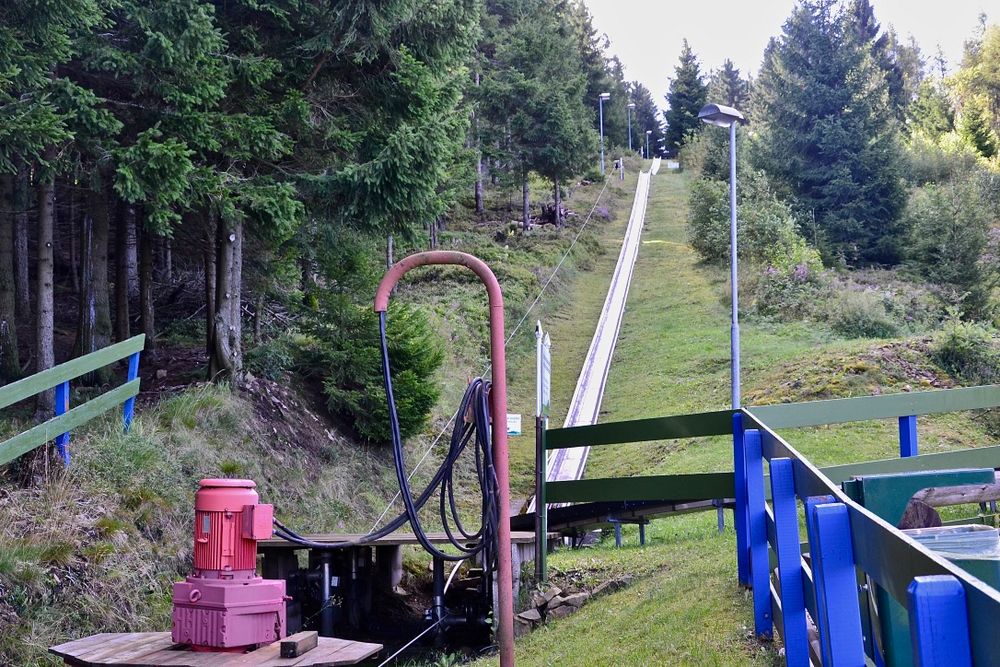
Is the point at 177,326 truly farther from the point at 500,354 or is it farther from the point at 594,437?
the point at 500,354

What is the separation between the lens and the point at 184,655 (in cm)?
541

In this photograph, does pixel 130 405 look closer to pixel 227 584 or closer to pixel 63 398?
pixel 63 398

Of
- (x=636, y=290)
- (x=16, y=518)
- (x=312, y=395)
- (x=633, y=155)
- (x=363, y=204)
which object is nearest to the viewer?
(x=16, y=518)

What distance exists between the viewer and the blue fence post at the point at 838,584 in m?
2.95

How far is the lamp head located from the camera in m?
16.2

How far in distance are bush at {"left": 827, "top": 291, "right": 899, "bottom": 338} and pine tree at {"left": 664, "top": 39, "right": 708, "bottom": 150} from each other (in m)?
57.5

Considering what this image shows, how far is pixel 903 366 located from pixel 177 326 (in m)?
13.9

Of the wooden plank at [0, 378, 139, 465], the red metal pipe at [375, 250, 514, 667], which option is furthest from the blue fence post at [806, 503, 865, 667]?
the wooden plank at [0, 378, 139, 465]

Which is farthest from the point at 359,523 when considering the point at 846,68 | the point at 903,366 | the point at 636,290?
the point at 846,68

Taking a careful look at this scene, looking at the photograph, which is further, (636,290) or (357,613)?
(636,290)

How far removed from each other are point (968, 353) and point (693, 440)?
580cm

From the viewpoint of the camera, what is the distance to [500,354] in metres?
6.21

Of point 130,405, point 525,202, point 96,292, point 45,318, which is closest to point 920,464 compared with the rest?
point 130,405

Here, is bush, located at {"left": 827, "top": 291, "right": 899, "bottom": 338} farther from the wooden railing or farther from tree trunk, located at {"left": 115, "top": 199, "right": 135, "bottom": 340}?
the wooden railing
